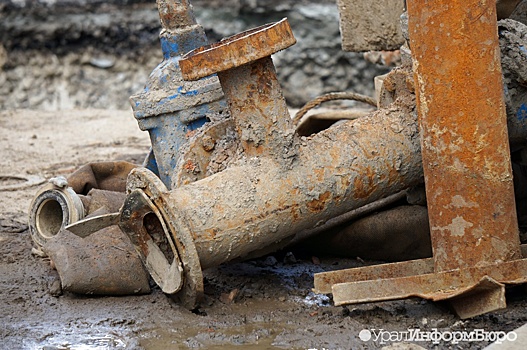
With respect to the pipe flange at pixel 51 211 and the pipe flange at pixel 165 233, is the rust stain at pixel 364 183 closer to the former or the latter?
the pipe flange at pixel 165 233

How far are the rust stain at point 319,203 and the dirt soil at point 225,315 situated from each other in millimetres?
370

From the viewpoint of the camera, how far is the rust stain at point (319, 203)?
2.95 m

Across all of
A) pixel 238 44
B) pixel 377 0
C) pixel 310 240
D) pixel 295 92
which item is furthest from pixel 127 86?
pixel 238 44

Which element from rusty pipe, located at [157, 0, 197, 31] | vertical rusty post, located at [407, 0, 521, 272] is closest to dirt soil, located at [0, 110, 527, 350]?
vertical rusty post, located at [407, 0, 521, 272]

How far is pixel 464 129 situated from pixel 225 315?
1.11 meters

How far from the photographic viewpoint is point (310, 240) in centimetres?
353

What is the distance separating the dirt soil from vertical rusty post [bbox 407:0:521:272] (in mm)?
267

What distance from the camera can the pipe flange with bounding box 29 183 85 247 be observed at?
354 cm

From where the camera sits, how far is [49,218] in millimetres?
3711

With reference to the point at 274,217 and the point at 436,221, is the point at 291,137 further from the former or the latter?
the point at 436,221

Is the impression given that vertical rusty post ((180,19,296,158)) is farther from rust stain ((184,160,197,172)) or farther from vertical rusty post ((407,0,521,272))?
vertical rusty post ((407,0,521,272))

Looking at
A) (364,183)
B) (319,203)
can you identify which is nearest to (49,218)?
(319,203)

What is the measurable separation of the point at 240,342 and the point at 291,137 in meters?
0.80

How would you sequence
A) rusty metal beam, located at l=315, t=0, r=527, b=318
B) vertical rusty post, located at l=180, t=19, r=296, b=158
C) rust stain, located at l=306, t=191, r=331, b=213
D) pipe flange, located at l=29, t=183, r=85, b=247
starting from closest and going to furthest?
rusty metal beam, located at l=315, t=0, r=527, b=318 < vertical rusty post, located at l=180, t=19, r=296, b=158 < rust stain, located at l=306, t=191, r=331, b=213 < pipe flange, located at l=29, t=183, r=85, b=247
